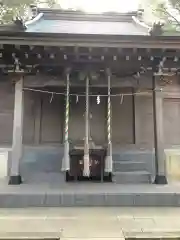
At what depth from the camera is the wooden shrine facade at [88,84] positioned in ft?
22.1

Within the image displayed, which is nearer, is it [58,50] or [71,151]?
[58,50]

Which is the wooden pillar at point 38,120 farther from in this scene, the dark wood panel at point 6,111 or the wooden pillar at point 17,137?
the wooden pillar at point 17,137

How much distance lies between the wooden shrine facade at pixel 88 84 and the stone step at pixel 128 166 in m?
0.36

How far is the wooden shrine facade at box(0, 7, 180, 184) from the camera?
6746mm

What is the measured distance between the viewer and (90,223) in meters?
4.49

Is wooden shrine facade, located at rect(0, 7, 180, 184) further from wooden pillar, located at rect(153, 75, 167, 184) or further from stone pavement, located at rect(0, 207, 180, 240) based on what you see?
stone pavement, located at rect(0, 207, 180, 240)

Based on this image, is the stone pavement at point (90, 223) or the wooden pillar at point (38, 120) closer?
the stone pavement at point (90, 223)

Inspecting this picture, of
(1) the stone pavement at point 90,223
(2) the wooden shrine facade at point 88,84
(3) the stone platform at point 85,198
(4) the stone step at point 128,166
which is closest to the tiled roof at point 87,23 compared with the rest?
(2) the wooden shrine facade at point 88,84

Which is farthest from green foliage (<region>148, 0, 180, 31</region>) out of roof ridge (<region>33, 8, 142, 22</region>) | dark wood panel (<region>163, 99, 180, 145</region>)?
dark wood panel (<region>163, 99, 180, 145</region>)

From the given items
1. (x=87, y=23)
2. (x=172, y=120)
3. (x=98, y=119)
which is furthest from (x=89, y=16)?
(x=172, y=120)

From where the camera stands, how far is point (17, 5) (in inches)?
620

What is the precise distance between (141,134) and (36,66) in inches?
139

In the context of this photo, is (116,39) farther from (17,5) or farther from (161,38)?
(17,5)

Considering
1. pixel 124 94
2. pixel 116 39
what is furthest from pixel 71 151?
pixel 116 39
